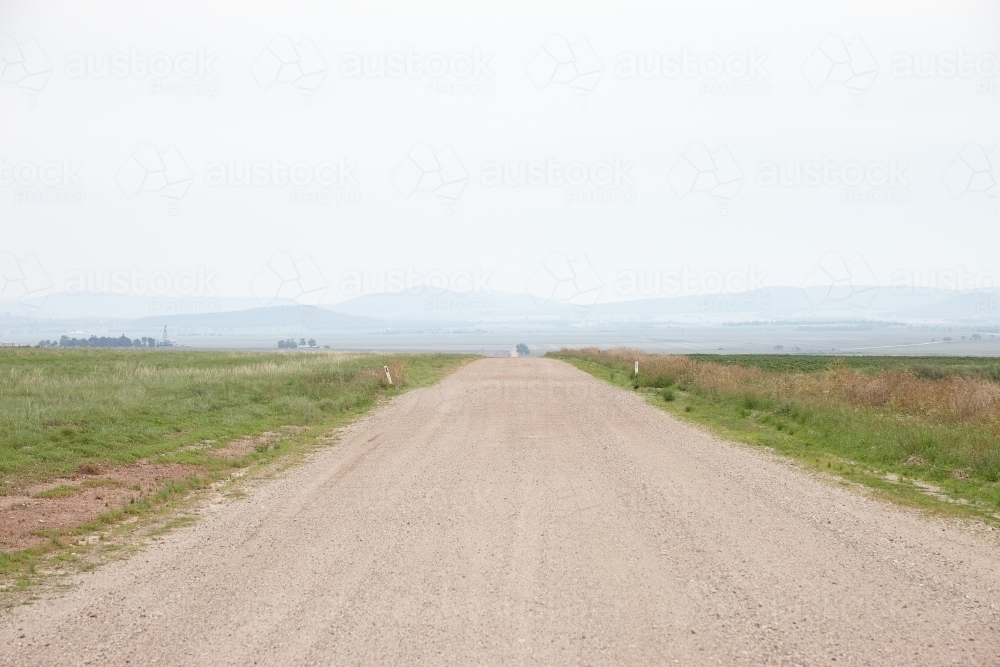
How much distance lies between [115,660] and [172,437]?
12.0m

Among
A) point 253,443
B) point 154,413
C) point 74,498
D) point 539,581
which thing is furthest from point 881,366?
point 74,498

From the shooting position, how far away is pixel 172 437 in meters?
16.5

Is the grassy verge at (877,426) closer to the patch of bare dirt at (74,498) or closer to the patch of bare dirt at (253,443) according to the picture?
the patch of bare dirt at (253,443)

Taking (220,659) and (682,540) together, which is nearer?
(220,659)

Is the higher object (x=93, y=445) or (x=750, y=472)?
(x=93, y=445)

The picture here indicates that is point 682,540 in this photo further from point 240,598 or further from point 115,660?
point 115,660

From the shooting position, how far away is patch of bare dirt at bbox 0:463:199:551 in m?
9.05

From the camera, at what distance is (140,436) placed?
15.8m

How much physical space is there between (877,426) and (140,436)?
15.4 metres

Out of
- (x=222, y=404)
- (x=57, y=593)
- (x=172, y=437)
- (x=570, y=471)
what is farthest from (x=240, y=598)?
(x=222, y=404)

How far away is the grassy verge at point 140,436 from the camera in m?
9.59

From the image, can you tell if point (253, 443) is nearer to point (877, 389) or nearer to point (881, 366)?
point (877, 389)

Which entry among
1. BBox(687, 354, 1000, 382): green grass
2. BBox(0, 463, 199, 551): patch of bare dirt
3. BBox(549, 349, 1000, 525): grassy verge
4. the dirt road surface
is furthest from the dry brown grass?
BBox(0, 463, 199, 551): patch of bare dirt

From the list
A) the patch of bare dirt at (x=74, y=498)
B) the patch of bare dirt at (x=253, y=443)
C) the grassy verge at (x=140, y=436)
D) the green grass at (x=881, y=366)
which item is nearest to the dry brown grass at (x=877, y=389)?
the green grass at (x=881, y=366)
